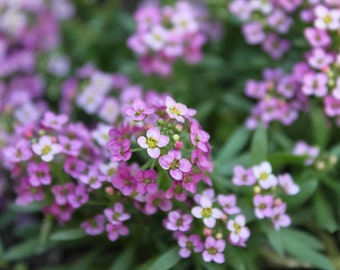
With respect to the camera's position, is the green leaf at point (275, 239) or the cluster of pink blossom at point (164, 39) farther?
the cluster of pink blossom at point (164, 39)

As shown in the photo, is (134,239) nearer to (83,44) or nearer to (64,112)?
(64,112)

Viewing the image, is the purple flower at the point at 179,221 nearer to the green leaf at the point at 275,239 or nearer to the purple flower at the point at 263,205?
the purple flower at the point at 263,205

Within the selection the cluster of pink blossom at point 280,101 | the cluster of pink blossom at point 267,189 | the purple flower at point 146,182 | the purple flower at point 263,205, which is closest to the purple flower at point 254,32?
the cluster of pink blossom at point 280,101

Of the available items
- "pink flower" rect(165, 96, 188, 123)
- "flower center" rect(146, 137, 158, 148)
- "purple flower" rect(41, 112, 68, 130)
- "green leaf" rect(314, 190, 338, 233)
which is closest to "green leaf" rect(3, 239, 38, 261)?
"purple flower" rect(41, 112, 68, 130)

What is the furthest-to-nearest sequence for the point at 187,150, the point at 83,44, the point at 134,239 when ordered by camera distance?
the point at 83,44 → the point at 134,239 → the point at 187,150

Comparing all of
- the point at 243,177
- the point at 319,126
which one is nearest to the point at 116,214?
the point at 243,177

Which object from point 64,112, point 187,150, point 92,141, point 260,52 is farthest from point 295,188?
point 64,112

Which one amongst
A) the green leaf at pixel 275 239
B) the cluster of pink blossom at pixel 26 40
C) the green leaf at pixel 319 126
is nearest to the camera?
the green leaf at pixel 275 239
